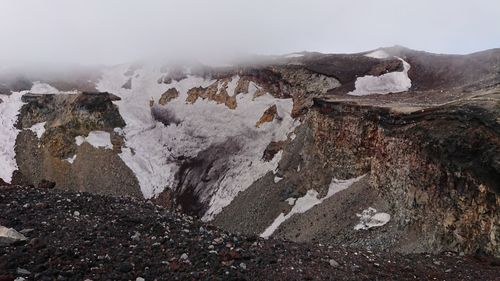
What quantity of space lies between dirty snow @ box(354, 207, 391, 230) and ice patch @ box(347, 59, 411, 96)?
2607 centimetres

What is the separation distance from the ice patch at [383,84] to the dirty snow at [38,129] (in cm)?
4956

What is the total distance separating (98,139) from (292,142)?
32.7m

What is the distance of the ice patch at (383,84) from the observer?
62.7m

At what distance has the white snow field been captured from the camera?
61.6m

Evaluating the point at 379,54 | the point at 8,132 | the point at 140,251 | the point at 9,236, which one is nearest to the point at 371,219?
the point at 140,251

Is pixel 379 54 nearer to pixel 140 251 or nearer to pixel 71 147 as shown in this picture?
pixel 71 147

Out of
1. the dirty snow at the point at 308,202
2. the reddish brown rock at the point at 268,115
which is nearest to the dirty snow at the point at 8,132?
the reddish brown rock at the point at 268,115

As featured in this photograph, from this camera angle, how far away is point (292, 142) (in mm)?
59250

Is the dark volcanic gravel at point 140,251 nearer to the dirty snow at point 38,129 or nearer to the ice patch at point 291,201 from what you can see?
the ice patch at point 291,201

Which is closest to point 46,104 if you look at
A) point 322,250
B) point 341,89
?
point 341,89

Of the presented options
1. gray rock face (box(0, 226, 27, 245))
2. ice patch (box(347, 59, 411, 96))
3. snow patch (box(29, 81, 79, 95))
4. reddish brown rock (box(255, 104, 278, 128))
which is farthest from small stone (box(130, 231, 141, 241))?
snow patch (box(29, 81, 79, 95))

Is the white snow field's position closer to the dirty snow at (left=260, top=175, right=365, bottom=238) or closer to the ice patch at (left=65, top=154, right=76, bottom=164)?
the ice patch at (left=65, top=154, right=76, bottom=164)

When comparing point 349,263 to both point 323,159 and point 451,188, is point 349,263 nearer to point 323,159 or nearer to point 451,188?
point 451,188

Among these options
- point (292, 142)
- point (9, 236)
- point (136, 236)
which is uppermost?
point (9, 236)
